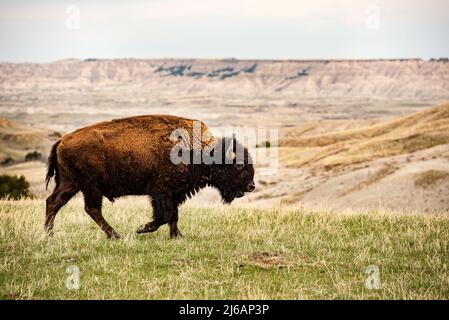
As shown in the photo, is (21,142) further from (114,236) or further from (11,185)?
(114,236)

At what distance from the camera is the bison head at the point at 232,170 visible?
10523mm

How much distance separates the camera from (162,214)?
9750 millimetres

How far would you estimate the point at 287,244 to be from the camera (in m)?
9.38

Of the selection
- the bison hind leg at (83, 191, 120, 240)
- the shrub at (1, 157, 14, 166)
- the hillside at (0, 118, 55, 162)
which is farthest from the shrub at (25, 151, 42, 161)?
the bison hind leg at (83, 191, 120, 240)

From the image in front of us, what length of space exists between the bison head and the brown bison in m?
0.27

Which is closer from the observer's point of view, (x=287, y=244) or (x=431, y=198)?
(x=287, y=244)

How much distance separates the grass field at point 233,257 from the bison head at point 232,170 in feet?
2.34

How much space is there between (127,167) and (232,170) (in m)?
1.80

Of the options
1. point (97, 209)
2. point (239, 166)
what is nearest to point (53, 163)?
point (97, 209)

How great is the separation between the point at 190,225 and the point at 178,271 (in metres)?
3.59

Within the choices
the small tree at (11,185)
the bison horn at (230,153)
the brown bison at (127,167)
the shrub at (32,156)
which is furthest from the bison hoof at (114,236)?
the shrub at (32,156)

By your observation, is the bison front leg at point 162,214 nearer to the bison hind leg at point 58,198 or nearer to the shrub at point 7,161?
the bison hind leg at point 58,198

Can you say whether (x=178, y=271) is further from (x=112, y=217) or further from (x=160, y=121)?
(x=112, y=217)
